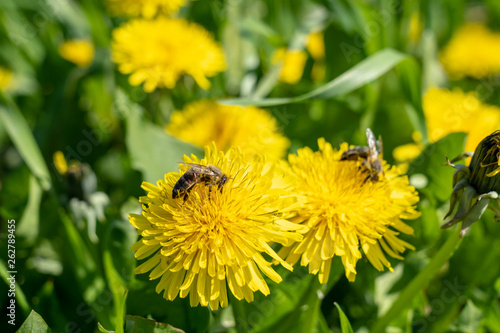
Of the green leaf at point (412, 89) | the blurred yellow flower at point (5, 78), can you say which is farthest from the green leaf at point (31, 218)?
the green leaf at point (412, 89)

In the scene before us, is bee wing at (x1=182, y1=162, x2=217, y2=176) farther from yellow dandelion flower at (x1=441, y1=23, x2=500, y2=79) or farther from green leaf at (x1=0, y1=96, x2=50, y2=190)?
yellow dandelion flower at (x1=441, y1=23, x2=500, y2=79)

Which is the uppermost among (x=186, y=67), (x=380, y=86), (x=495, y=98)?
(x=186, y=67)

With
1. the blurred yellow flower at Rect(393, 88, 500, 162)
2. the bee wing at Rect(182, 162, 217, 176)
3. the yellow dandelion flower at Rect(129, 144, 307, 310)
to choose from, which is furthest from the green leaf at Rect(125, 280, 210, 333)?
the blurred yellow flower at Rect(393, 88, 500, 162)

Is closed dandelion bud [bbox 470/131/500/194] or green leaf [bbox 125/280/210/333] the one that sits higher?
closed dandelion bud [bbox 470/131/500/194]

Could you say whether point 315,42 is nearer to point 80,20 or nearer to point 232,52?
point 232,52

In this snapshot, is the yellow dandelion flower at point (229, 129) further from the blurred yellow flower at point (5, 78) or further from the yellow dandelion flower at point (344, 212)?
the blurred yellow flower at point (5, 78)

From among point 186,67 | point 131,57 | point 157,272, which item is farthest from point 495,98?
point 157,272
